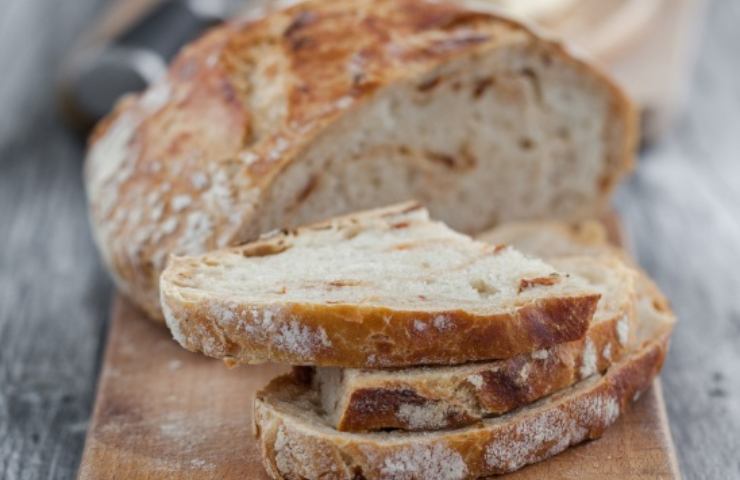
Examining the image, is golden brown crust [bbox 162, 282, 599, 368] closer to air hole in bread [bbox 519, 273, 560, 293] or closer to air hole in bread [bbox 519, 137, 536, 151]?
air hole in bread [bbox 519, 273, 560, 293]

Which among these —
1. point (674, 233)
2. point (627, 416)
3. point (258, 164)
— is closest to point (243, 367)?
point (258, 164)

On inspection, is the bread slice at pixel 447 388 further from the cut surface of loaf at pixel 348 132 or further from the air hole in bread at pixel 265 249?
the cut surface of loaf at pixel 348 132

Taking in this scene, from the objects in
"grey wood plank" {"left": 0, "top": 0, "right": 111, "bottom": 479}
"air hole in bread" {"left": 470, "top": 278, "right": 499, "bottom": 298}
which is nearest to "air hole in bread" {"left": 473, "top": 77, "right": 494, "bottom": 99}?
"air hole in bread" {"left": 470, "top": 278, "right": 499, "bottom": 298}

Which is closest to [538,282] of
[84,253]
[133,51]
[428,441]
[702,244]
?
[428,441]

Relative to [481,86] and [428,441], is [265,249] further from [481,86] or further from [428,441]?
[481,86]

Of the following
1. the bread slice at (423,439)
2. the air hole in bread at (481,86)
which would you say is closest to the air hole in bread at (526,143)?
the air hole in bread at (481,86)

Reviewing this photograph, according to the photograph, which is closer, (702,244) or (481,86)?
(481,86)
